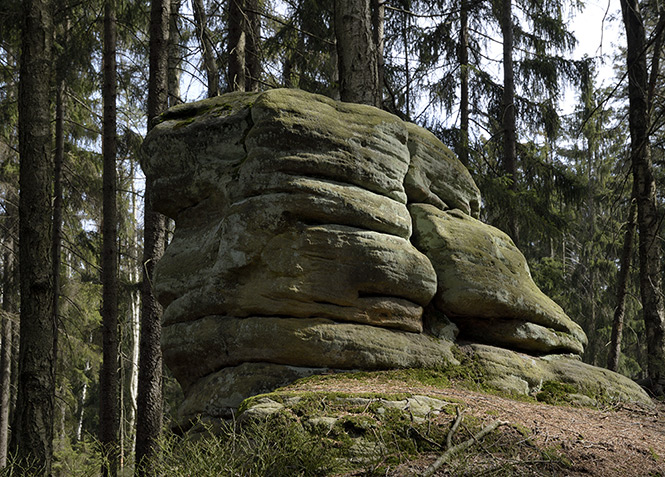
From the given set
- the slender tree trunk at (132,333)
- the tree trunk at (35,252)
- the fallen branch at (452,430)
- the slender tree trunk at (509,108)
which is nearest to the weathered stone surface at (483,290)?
the fallen branch at (452,430)

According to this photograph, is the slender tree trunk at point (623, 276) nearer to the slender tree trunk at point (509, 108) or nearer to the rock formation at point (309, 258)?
the slender tree trunk at point (509, 108)

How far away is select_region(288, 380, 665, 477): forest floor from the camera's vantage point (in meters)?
3.58

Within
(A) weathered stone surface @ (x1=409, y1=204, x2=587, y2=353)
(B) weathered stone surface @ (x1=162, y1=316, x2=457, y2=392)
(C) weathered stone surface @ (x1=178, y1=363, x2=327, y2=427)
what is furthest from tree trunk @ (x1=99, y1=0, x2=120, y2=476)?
(A) weathered stone surface @ (x1=409, y1=204, x2=587, y2=353)

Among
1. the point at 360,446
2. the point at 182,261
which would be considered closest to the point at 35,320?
the point at 182,261

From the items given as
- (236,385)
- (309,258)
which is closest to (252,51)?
(309,258)

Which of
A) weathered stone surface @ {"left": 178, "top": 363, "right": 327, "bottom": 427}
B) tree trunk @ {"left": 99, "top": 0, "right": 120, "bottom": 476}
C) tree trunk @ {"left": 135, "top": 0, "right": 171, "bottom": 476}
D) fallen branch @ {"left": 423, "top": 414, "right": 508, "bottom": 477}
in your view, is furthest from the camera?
tree trunk @ {"left": 99, "top": 0, "right": 120, "bottom": 476}

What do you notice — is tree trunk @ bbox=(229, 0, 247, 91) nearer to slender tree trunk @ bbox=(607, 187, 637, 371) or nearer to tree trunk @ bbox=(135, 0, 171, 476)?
tree trunk @ bbox=(135, 0, 171, 476)

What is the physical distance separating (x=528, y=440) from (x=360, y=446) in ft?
3.77

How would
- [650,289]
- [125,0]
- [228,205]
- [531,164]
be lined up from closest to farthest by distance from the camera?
[228,205] < [650,289] < [125,0] < [531,164]

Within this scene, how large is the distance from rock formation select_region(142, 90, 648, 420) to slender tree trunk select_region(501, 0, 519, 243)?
7.02 metres

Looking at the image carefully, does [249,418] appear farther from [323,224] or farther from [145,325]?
[145,325]

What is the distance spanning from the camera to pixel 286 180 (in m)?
5.76

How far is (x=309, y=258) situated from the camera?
18.5ft

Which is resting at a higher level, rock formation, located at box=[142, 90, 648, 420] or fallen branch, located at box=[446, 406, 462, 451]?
rock formation, located at box=[142, 90, 648, 420]
